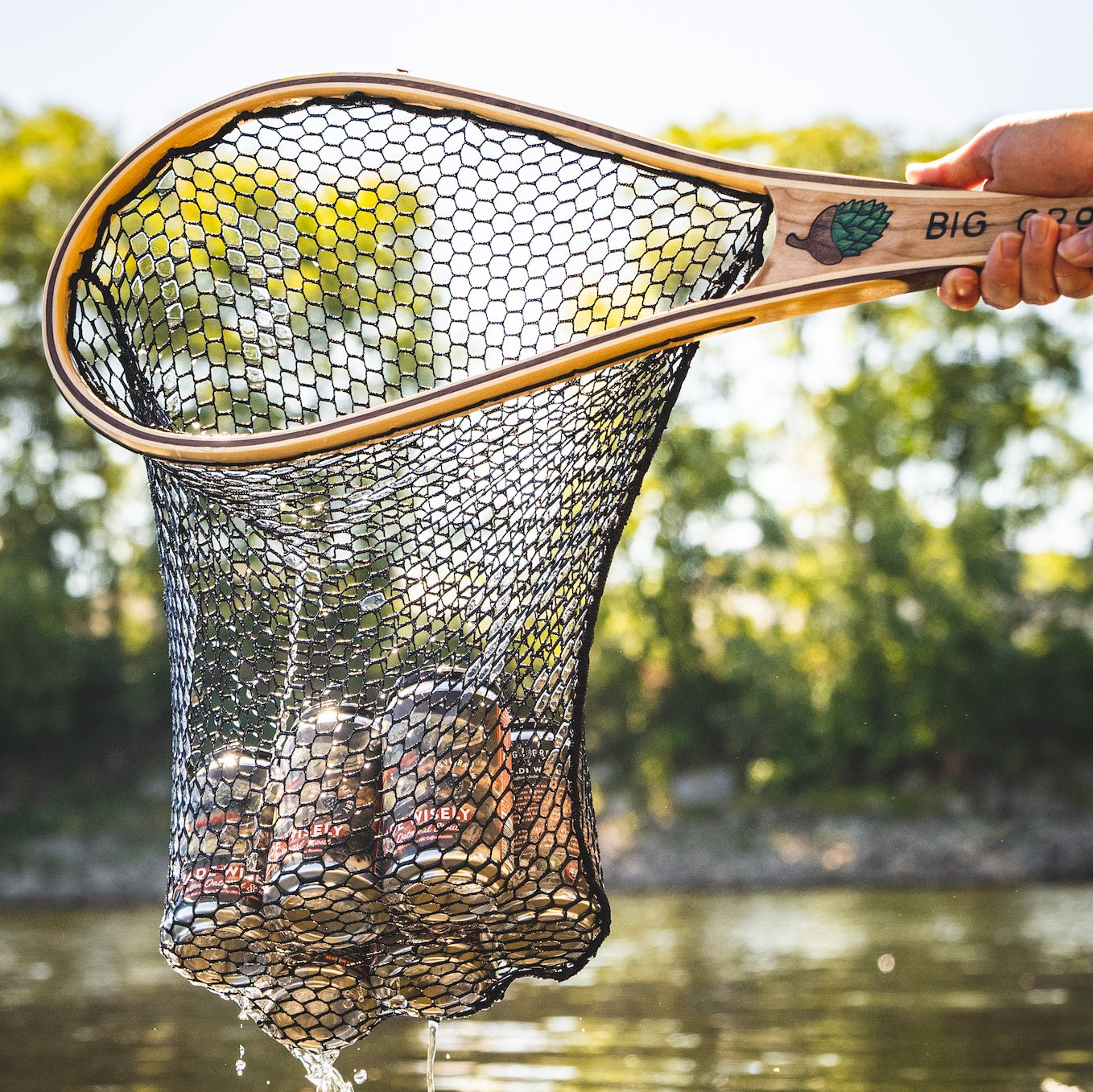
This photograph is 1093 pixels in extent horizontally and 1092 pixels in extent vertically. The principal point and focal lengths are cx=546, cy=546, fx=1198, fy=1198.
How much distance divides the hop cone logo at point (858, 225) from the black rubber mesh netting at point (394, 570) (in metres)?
0.27

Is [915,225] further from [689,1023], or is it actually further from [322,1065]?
[689,1023]

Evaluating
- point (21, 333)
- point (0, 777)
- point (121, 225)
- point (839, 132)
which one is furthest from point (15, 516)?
point (121, 225)

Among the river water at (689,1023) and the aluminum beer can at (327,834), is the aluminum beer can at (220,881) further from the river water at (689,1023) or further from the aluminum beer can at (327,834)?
the river water at (689,1023)

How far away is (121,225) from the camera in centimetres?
314

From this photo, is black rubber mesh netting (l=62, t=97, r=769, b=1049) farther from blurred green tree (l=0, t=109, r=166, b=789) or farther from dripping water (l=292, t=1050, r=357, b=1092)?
blurred green tree (l=0, t=109, r=166, b=789)

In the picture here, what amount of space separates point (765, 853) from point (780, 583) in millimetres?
6410

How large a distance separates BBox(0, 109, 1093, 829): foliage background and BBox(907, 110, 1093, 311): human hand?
18.7m

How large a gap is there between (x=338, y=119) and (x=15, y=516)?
26.4 m

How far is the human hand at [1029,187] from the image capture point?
2.56m

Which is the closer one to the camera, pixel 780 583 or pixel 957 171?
pixel 957 171

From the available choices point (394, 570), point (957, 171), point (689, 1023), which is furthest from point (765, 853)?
point (957, 171)

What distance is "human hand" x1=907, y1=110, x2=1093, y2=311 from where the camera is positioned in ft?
8.40

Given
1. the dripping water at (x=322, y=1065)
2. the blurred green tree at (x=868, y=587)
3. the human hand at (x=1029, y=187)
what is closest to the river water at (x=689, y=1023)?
the dripping water at (x=322, y=1065)

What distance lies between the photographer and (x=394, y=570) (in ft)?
11.6
